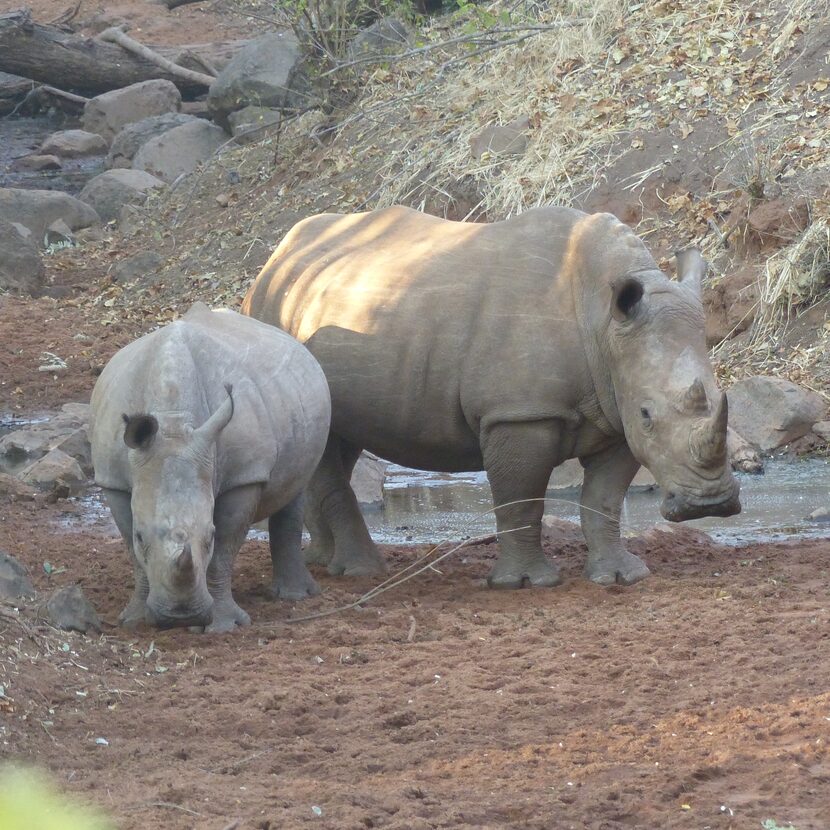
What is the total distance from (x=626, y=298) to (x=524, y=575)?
1532 mm

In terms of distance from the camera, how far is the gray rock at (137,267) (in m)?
16.8

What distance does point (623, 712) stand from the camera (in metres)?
5.27

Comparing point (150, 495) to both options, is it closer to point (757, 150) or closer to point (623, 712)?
point (623, 712)

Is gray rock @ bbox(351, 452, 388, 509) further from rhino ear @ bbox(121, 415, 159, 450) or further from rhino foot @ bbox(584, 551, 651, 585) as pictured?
rhino ear @ bbox(121, 415, 159, 450)

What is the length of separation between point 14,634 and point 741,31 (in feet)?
Answer: 35.7

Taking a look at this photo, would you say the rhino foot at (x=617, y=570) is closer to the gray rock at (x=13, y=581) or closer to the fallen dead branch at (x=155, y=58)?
the gray rock at (x=13, y=581)

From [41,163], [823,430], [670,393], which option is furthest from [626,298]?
[41,163]

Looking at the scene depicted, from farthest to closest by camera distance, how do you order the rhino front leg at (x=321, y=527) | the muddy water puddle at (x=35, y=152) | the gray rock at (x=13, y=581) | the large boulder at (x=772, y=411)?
the muddy water puddle at (x=35, y=152) < the large boulder at (x=772, y=411) < the rhino front leg at (x=321, y=527) < the gray rock at (x=13, y=581)

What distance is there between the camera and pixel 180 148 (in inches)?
834

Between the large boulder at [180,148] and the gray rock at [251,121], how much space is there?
42 cm

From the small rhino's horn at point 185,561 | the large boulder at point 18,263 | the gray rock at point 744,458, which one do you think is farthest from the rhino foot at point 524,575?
the large boulder at point 18,263

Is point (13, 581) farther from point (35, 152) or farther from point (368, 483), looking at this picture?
point (35, 152)

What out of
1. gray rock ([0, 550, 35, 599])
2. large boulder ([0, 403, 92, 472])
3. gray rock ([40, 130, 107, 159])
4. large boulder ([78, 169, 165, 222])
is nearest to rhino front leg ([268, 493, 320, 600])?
gray rock ([0, 550, 35, 599])

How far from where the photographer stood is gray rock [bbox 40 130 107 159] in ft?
80.5
